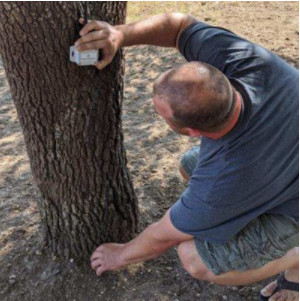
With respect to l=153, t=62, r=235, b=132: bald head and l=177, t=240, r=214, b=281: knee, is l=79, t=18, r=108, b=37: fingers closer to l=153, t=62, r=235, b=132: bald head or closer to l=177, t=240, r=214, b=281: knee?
l=153, t=62, r=235, b=132: bald head

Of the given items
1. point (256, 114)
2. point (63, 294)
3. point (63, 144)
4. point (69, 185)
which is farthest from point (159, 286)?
point (256, 114)

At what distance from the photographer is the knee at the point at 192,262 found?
6.81 ft

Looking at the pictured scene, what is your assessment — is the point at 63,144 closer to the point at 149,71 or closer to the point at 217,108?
the point at 217,108

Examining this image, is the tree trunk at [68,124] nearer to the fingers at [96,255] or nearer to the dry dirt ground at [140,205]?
the fingers at [96,255]

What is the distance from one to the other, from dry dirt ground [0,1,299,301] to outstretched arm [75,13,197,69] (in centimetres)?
113

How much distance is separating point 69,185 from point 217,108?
2.97ft

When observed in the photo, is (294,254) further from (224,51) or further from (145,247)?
(224,51)

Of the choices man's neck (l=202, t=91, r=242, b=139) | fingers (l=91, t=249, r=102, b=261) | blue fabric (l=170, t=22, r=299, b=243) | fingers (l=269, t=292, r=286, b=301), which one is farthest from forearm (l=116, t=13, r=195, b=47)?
fingers (l=269, t=292, r=286, b=301)

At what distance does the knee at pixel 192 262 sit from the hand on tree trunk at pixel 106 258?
13.0 inches

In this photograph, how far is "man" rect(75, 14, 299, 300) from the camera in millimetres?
1656

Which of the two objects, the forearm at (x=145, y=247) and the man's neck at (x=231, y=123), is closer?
the man's neck at (x=231, y=123)

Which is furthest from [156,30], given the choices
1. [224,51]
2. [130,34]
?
[224,51]

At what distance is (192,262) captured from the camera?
2092 millimetres

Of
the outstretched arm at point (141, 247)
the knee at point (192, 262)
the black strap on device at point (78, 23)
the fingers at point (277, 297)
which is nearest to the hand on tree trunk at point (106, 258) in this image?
the outstretched arm at point (141, 247)
